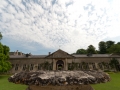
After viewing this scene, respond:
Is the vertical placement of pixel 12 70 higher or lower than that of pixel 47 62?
lower

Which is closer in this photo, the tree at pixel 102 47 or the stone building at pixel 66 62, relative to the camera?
the stone building at pixel 66 62

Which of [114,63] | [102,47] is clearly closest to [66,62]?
[114,63]

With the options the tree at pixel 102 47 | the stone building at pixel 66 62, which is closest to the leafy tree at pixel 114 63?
the stone building at pixel 66 62

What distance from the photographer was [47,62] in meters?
33.0

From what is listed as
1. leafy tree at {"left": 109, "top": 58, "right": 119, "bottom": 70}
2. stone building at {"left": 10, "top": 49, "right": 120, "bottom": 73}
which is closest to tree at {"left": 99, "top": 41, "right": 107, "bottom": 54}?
stone building at {"left": 10, "top": 49, "right": 120, "bottom": 73}

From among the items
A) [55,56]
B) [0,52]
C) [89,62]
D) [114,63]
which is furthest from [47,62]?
[114,63]

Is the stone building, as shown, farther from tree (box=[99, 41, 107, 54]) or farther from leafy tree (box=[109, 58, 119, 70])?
tree (box=[99, 41, 107, 54])

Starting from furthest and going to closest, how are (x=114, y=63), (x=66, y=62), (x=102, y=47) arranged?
1. (x=102, y=47)
2. (x=66, y=62)
3. (x=114, y=63)

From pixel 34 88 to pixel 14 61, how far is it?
3499 cm

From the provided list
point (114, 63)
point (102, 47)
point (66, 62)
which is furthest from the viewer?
point (102, 47)

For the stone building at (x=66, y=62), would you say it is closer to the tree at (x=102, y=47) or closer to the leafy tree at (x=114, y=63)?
the leafy tree at (x=114, y=63)

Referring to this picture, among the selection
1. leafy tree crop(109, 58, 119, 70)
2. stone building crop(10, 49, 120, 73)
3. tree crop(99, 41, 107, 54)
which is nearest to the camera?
leafy tree crop(109, 58, 119, 70)

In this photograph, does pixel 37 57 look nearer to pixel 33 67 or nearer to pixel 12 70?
pixel 33 67

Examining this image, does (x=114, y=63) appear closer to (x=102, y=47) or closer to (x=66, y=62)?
(x=66, y=62)
